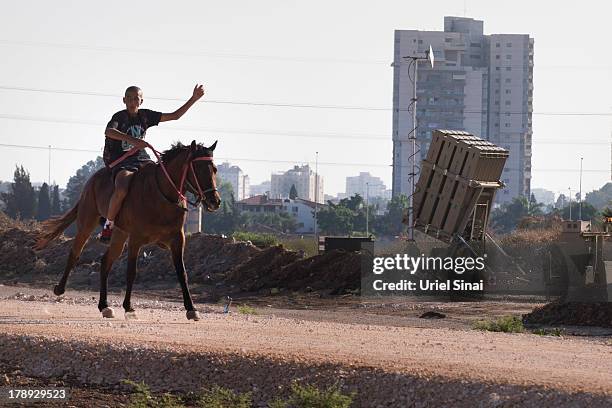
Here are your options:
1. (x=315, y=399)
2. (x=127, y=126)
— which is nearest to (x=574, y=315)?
(x=127, y=126)

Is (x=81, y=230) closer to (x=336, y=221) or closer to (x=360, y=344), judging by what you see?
(x=360, y=344)

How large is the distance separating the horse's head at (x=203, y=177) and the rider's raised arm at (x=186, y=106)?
4.06 ft

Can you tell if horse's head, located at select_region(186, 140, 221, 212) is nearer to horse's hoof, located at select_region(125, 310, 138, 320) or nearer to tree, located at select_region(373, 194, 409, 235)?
horse's hoof, located at select_region(125, 310, 138, 320)

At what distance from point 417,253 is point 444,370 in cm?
2937

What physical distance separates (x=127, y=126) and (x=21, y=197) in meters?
118

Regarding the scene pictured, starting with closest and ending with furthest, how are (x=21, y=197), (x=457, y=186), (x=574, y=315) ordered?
(x=574, y=315)
(x=457, y=186)
(x=21, y=197)

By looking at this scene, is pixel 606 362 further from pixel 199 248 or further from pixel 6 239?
pixel 6 239

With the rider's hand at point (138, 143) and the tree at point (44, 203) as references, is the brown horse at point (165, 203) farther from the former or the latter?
the tree at point (44, 203)

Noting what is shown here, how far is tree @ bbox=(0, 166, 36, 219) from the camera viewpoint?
132 metres

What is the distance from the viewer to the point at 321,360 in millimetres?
13523

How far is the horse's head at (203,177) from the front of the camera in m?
17.9

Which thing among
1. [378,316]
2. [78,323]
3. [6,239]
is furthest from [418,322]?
[6,239]

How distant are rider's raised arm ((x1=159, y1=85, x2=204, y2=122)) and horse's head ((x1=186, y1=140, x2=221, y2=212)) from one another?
48.7 inches

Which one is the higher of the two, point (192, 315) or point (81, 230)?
point (81, 230)
